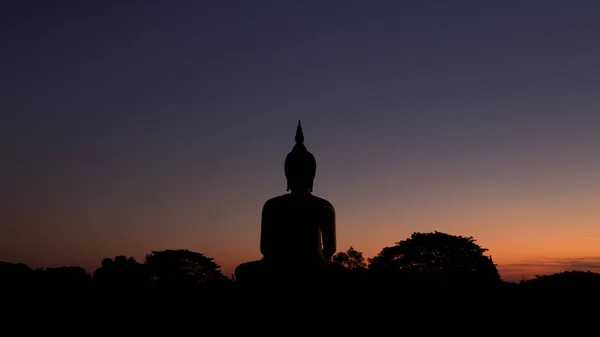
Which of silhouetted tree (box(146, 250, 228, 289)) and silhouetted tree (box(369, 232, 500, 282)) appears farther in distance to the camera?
silhouetted tree (box(146, 250, 228, 289))

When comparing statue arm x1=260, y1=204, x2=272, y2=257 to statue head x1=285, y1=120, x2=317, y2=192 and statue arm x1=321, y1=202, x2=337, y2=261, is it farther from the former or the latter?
statue arm x1=321, y1=202, x2=337, y2=261

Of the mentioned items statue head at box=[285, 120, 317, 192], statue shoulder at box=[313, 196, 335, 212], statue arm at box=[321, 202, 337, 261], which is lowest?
statue arm at box=[321, 202, 337, 261]

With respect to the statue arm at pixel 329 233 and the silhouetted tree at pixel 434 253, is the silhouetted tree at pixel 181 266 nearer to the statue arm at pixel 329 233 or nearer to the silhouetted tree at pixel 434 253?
the silhouetted tree at pixel 434 253

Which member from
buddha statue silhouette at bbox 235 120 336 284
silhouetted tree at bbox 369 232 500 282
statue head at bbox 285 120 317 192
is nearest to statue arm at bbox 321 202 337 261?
buddha statue silhouette at bbox 235 120 336 284

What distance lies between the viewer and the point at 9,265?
3303 centimetres

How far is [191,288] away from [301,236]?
623 cm

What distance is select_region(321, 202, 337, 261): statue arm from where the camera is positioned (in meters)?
13.2

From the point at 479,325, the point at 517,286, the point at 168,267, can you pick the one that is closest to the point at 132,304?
the point at 479,325

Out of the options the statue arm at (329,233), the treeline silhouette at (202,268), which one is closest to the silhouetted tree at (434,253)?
the treeline silhouette at (202,268)

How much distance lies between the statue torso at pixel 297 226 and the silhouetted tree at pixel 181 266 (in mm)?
37771

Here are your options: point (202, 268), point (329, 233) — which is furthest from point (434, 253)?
point (329, 233)

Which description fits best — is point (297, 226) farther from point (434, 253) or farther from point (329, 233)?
point (434, 253)

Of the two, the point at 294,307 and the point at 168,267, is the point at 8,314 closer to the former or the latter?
the point at 294,307

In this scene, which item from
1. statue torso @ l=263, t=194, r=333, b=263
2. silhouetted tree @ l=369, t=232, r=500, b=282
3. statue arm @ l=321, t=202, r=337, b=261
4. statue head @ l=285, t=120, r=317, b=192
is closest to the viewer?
statue torso @ l=263, t=194, r=333, b=263
